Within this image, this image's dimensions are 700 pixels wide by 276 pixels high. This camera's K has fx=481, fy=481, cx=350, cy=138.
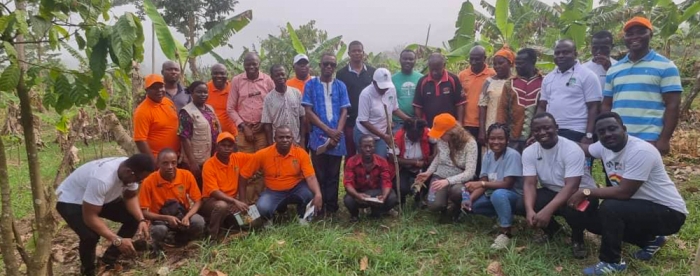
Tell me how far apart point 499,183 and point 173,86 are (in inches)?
136

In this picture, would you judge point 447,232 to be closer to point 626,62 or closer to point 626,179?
point 626,179

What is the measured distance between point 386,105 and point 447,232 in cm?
148

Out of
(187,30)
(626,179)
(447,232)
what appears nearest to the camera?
(626,179)

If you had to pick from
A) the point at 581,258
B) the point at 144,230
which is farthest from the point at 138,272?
the point at 581,258

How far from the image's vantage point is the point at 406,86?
5.58m

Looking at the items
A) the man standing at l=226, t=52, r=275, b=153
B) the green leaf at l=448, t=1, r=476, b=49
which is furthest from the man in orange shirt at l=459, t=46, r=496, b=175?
the green leaf at l=448, t=1, r=476, b=49

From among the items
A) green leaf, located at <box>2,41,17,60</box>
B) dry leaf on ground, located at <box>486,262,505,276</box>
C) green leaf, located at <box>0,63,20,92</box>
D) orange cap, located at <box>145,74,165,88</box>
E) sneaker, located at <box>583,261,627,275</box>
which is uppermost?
green leaf, located at <box>2,41,17,60</box>

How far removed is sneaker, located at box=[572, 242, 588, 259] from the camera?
12.8 ft

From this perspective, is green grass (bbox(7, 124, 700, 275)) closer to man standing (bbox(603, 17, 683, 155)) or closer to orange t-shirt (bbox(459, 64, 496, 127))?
man standing (bbox(603, 17, 683, 155))

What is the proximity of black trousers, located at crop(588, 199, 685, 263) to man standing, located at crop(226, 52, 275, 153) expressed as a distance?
3.38 m

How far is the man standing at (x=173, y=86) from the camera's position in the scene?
4.99m

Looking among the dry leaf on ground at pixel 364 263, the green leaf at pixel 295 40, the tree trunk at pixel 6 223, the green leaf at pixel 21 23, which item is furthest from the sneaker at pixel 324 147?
the green leaf at pixel 295 40

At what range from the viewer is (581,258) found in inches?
154

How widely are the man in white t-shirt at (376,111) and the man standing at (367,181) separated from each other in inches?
9.1
